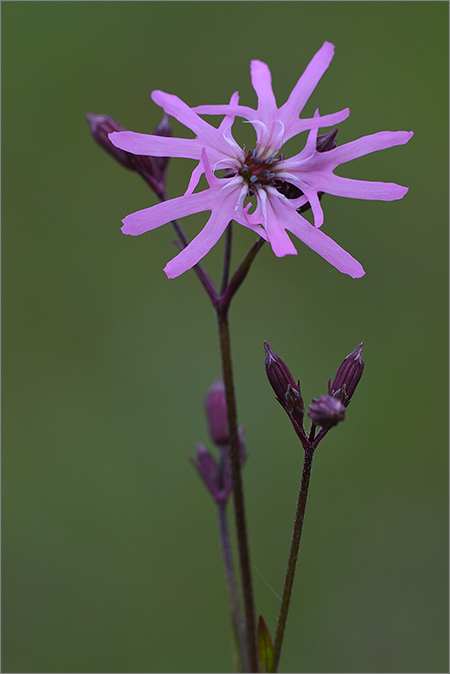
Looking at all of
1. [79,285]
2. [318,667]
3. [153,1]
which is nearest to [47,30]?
[153,1]

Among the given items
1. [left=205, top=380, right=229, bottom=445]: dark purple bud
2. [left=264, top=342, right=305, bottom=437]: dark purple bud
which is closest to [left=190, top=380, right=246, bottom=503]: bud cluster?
[left=205, top=380, right=229, bottom=445]: dark purple bud

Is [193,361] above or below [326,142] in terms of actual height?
below

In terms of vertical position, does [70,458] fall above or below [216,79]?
below

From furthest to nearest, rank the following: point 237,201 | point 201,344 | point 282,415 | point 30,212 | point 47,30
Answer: point 47,30
point 30,212
point 201,344
point 282,415
point 237,201

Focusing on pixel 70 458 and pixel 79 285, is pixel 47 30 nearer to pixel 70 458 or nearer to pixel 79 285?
pixel 79 285

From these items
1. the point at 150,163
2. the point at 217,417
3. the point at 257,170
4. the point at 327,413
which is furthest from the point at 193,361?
the point at 327,413

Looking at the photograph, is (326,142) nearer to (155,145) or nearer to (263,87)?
(263,87)

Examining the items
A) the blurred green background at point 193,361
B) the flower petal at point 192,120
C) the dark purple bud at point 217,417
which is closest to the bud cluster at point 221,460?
the dark purple bud at point 217,417
